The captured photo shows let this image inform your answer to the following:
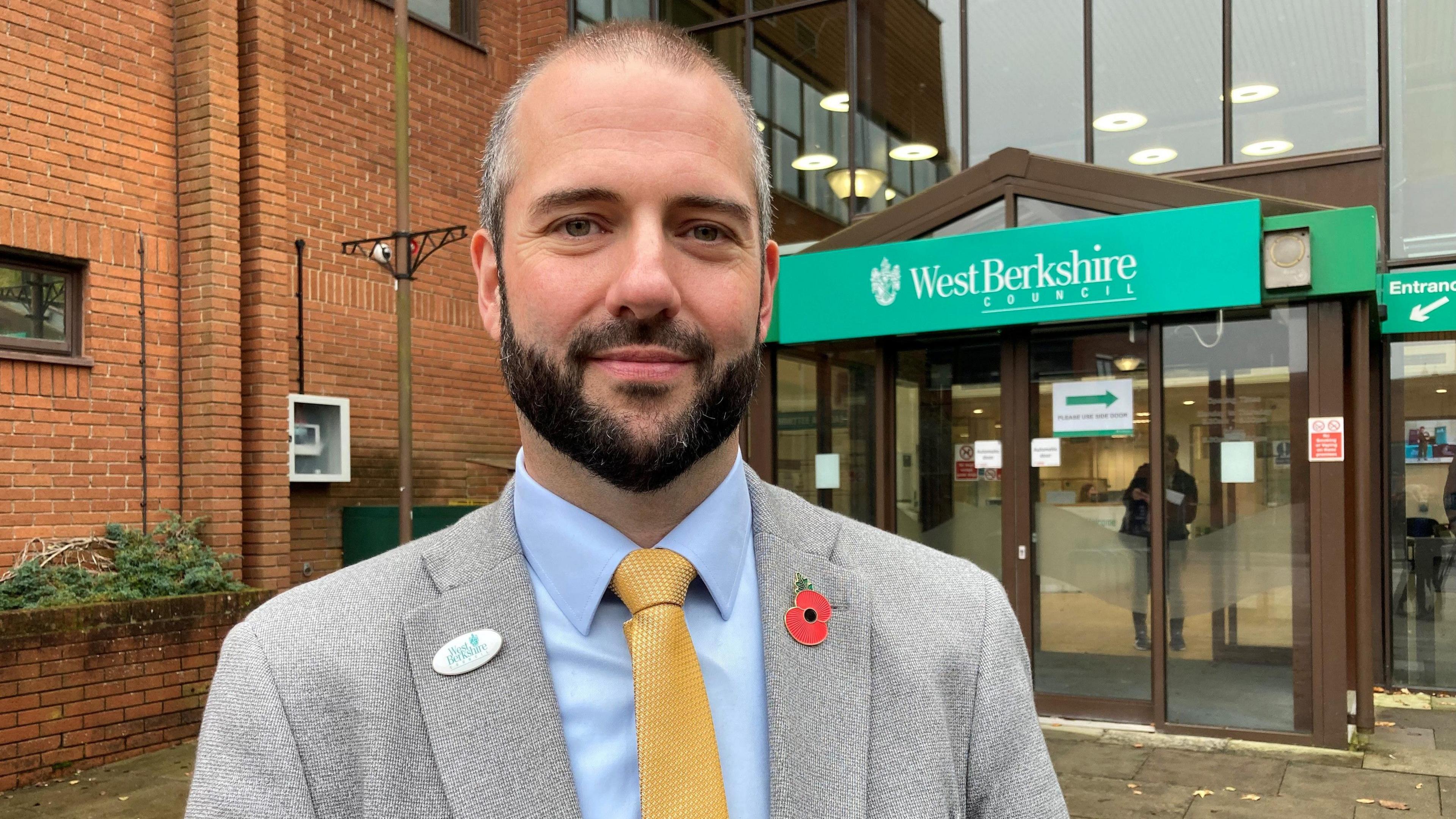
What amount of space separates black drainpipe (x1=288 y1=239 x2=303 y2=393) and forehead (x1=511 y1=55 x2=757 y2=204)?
28.9 ft

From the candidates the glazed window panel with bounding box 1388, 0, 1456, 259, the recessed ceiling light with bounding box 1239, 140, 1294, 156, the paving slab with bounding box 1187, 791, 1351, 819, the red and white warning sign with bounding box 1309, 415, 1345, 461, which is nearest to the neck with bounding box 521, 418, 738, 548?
the paving slab with bounding box 1187, 791, 1351, 819

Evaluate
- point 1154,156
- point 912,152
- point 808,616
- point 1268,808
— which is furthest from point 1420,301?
point 808,616

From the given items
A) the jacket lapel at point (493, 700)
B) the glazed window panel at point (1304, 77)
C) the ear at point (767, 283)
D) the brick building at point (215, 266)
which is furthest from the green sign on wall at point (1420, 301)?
the jacket lapel at point (493, 700)

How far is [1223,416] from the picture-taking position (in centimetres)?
771

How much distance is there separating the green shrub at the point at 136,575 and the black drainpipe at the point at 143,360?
23 centimetres

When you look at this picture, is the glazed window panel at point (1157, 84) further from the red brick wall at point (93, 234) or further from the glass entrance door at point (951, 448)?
the red brick wall at point (93, 234)

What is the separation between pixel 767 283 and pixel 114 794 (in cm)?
666

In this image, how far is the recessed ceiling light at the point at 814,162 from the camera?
11688 millimetres

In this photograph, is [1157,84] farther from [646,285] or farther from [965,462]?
[646,285]

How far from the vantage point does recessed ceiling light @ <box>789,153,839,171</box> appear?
38.3ft

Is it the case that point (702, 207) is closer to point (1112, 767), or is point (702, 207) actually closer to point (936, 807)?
point (936, 807)

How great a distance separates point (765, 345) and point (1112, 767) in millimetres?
3939

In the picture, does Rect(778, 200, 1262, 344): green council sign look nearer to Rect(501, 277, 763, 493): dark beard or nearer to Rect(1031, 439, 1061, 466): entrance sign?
Rect(1031, 439, 1061, 466): entrance sign

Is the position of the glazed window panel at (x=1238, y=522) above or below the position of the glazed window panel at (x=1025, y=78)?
below
